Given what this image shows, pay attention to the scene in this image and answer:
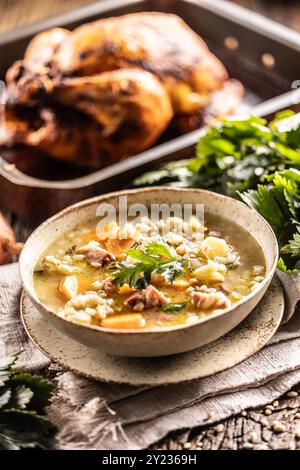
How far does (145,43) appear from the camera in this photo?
4262 mm

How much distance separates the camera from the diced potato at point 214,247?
279 cm

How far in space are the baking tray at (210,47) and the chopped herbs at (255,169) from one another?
17 cm

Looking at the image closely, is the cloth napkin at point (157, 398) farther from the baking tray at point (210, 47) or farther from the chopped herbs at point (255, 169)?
the baking tray at point (210, 47)

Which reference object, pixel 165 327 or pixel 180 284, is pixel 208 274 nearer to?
pixel 180 284

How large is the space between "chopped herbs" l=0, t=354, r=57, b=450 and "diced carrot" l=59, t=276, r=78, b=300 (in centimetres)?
29

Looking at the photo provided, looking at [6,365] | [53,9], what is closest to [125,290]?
[6,365]

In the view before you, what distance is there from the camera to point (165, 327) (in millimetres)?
2443

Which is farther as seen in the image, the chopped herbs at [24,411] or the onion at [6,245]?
the onion at [6,245]

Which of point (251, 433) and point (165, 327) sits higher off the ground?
point (165, 327)

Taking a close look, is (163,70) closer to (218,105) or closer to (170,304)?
(218,105)

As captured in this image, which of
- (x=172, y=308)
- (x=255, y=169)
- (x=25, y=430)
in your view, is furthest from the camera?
(x=255, y=169)

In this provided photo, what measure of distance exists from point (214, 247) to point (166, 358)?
18.3 inches

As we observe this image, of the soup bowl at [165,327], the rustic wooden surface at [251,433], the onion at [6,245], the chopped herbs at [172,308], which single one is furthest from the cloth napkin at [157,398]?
the onion at [6,245]

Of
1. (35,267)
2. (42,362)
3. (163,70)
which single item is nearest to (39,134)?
(163,70)
